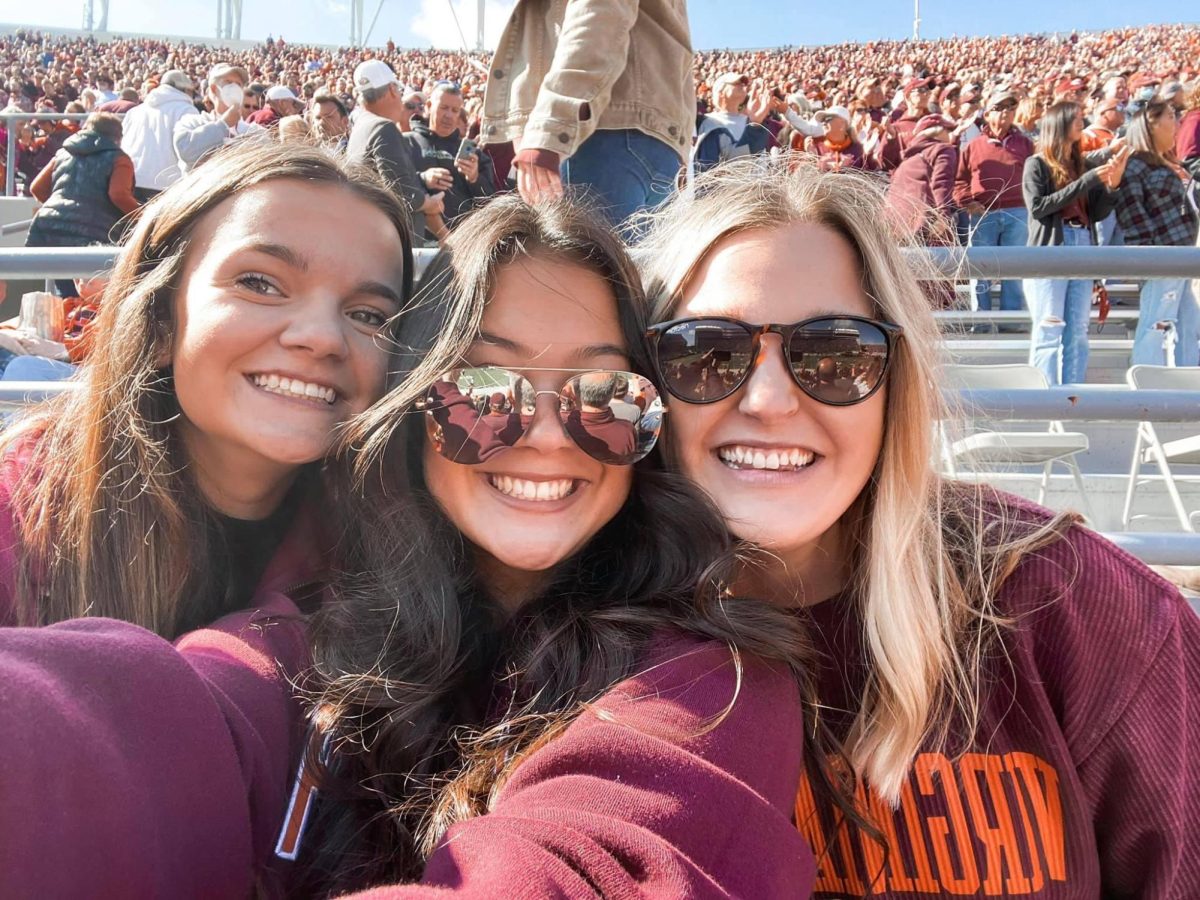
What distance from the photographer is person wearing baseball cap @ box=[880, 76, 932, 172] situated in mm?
9711

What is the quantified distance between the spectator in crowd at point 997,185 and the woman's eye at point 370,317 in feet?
19.4

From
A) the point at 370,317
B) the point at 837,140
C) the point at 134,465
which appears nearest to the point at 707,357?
the point at 370,317

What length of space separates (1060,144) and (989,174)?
69 cm

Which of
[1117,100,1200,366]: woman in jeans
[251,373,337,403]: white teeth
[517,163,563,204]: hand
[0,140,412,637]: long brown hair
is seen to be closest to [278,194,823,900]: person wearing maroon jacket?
[251,373,337,403]: white teeth

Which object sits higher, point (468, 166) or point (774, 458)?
point (468, 166)

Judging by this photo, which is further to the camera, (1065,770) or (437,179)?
(437,179)

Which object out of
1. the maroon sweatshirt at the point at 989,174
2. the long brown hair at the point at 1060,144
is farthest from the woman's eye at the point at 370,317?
the maroon sweatshirt at the point at 989,174

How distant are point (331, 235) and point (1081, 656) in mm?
1584

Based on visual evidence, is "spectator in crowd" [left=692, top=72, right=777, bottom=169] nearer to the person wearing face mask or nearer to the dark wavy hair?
the person wearing face mask

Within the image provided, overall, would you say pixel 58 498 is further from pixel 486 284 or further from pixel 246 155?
pixel 486 284

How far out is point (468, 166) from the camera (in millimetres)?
6395

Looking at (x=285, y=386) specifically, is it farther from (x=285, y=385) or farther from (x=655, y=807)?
(x=655, y=807)

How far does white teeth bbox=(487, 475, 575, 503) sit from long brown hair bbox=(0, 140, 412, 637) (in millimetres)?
603

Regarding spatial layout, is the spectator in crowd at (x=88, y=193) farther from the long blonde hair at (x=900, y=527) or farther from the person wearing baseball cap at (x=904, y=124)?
the person wearing baseball cap at (x=904, y=124)
